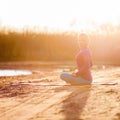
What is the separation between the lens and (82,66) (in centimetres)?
1116

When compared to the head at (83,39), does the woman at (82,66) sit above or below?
below

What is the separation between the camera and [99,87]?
10.8 m

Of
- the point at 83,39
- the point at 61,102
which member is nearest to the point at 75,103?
the point at 61,102

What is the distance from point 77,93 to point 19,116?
250 cm

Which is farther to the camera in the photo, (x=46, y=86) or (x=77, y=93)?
(x=46, y=86)

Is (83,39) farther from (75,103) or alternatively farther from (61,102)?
(75,103)

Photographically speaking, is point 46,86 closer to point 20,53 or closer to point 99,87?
point 99,87

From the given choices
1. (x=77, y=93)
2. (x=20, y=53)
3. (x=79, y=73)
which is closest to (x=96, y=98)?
(x=77, y=93)

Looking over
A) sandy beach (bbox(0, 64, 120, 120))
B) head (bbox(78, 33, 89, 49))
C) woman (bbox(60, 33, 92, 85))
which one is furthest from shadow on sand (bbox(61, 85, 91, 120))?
head (bbox(78, 33, 89, 49))

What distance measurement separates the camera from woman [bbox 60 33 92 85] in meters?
11.0

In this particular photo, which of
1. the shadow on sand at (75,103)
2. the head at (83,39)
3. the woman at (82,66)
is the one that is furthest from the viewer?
the woman at (82,66)

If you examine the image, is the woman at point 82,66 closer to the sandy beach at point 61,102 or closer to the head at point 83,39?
the head at point 83,39

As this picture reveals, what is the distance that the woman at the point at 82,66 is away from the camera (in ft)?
36.2

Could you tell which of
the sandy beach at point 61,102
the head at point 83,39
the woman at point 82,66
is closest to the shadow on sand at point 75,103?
the sandy beach at point 61,102
